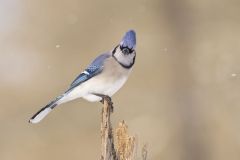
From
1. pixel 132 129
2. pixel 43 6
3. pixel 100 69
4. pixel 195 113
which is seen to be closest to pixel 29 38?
pixel 43 6

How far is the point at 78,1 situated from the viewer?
609cm

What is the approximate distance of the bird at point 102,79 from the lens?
2.72 m

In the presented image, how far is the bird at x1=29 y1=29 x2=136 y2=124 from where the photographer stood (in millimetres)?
2723

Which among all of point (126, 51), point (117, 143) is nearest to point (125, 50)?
point (126, 51)

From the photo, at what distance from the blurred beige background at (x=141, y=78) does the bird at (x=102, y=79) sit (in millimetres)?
2799

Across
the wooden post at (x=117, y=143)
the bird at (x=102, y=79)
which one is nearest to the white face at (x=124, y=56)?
the bird at (x=102, y=79)

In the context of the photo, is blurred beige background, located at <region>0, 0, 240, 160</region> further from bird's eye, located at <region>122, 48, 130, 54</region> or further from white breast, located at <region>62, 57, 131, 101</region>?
bird's eye, located at <region>122, 48, 130, 54</region>

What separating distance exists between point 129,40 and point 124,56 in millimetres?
150

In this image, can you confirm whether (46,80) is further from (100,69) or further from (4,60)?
(100,69)

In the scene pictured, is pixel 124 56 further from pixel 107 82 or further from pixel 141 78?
pixel 141 78

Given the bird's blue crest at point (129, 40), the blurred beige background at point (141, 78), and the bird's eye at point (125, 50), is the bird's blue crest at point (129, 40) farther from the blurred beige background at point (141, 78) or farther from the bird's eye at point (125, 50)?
the blurred beige background at point (141, 78)

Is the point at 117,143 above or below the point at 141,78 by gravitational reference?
below

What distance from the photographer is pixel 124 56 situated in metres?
2.69

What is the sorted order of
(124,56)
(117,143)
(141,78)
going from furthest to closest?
(141,78) → (124,56) → (117,143)
